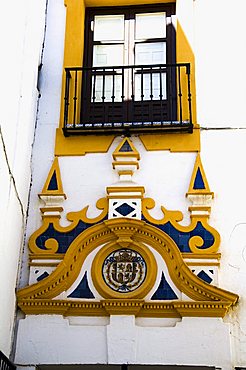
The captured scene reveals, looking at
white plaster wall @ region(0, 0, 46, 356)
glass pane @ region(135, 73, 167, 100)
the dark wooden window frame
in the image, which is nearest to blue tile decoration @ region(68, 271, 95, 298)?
white plaster wall @ region(0, 0, 46, 356)

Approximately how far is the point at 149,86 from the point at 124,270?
91.7 inches

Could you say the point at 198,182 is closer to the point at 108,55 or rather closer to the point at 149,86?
the point at 149,86

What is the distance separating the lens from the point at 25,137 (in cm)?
734

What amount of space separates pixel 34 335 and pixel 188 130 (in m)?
2.65

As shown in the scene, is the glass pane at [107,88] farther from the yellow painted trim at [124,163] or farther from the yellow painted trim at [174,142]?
the yellow painted trim at [124,163]

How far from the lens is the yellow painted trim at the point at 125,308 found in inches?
262

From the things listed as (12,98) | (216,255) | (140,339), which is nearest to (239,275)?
(216,255)

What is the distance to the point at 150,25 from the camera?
28.2ft

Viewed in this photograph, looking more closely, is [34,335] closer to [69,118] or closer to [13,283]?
[13,283]

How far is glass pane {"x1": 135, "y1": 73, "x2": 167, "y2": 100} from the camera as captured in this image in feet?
26.6

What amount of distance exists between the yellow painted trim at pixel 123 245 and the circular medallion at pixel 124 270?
0.12 metres

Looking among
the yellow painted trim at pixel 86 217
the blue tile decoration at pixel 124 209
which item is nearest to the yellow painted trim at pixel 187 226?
the blue tile decoration at pixel 124 209

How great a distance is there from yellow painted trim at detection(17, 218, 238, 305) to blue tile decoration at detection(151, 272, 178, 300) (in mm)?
81

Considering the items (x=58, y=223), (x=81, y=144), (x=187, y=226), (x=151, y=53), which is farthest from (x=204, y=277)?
(x=151, y=53)
